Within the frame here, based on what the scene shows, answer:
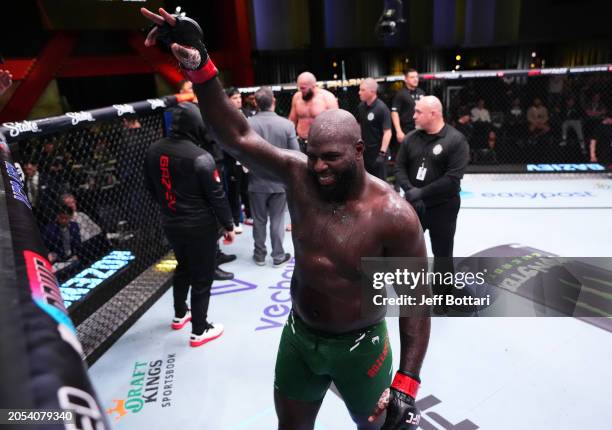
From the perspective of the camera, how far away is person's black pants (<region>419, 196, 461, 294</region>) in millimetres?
3387

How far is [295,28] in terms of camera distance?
483 inches

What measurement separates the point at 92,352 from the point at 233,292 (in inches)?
51.4

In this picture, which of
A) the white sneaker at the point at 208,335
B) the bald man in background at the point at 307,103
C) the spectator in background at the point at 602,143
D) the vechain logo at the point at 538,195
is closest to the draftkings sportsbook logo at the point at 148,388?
the white sneaker at the point at 208,335

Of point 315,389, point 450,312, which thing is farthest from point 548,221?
point 315,389

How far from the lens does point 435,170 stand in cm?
331

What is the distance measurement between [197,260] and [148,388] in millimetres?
884

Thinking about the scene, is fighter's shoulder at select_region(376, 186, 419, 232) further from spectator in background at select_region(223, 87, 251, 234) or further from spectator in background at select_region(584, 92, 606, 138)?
spectator in background at select_region(584, 92, 606, 138)

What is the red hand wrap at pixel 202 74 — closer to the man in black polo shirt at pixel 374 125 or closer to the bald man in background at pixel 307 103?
the bald man in background at pixel 307 103

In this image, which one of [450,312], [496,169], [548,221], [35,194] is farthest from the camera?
[496,169]

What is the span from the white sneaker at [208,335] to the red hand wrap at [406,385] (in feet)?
6.76

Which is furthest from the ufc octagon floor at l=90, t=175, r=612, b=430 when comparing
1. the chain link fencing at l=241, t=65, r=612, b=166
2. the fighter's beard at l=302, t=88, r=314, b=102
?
the chain link fencing at l=241, t=65, r=612, b=166

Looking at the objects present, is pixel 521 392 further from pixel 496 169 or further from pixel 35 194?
pixel 496 169

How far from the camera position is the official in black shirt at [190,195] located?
3.04 meters

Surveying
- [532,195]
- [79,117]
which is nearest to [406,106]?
[532,195]
